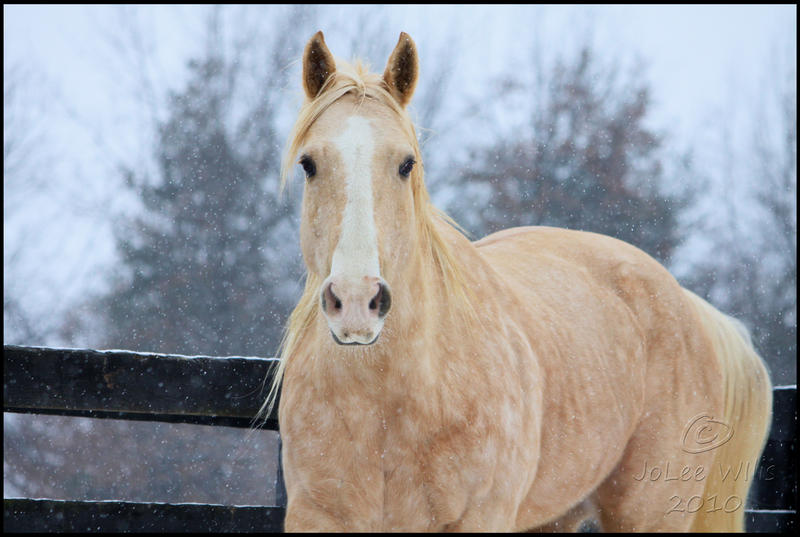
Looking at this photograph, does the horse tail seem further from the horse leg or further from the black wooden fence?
the black wooden fence

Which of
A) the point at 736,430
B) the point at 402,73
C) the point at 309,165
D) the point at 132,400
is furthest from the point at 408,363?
the point at 736,430

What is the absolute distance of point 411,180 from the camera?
2.63 metres

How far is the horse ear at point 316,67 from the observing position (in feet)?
8.94

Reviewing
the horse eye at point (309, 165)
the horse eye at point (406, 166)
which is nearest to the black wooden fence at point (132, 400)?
the horse eye at point (309, 165)

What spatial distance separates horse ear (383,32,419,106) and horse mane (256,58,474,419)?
0.04 m

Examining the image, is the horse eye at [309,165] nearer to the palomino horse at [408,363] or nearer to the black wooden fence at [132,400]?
the palomino horse at [408,363]

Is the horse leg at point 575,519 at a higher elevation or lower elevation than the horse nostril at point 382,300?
lower

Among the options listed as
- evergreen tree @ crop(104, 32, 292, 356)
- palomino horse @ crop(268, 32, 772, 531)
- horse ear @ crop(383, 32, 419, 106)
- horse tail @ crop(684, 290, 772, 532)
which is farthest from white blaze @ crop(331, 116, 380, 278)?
evergreen tree @ crop(104, 32, 292, 356)

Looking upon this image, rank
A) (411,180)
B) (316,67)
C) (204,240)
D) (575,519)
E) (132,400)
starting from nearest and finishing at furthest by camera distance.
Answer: (411,180) < (316,67) < (132,400) < (575,519) < (204,240)

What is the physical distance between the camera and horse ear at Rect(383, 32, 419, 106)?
2730mm

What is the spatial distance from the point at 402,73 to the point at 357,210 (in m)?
0.71

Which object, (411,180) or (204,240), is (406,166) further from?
(204,240)

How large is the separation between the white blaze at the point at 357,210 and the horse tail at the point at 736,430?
2.64m

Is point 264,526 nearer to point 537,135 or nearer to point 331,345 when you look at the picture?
point 331,345
